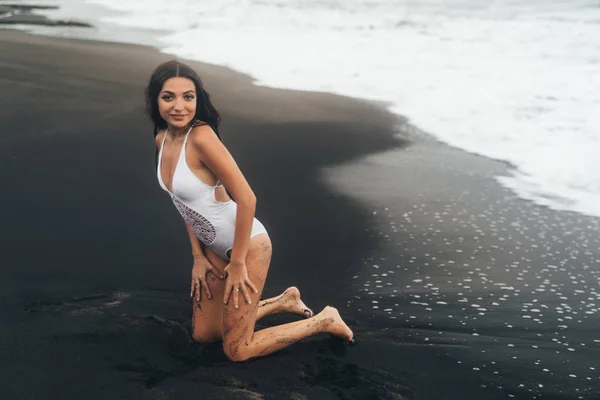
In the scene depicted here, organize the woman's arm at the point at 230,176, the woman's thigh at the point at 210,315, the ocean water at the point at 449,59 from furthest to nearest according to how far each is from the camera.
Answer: the ocean water at the point at 449,59 < the woman's thigh at the point at 210,315 < the woman's arm at the point at 230,176

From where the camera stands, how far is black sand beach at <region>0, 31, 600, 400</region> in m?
2.99

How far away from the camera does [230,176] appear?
2812 mm

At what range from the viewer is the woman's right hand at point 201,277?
3129mm

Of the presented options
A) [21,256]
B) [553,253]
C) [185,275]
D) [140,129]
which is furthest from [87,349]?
[140,129]

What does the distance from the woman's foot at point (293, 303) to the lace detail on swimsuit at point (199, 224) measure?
578 mm

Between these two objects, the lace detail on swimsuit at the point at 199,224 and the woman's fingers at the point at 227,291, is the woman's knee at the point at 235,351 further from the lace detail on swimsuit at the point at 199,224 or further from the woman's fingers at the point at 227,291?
the lace detail on swimsuit at the point at 199,224

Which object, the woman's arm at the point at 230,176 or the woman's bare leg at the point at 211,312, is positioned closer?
the woman's arm at the point at 230,176

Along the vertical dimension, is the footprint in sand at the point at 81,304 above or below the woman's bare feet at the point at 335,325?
below

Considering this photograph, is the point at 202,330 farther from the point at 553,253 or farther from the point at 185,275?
the point at 553,253

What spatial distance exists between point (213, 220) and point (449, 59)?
10567 mm

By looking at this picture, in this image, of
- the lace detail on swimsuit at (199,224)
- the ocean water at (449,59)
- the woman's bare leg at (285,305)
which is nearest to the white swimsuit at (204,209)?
the lace detail on swimsuit at (199,224)

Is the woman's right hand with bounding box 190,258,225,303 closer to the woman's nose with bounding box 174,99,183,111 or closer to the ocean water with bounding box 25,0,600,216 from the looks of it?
the woman's nose with bounding box 174,99,183,111

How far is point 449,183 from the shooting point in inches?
237

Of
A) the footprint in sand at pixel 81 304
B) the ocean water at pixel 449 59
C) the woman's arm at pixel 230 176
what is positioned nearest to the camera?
the woman's arm at pixel 230 176
